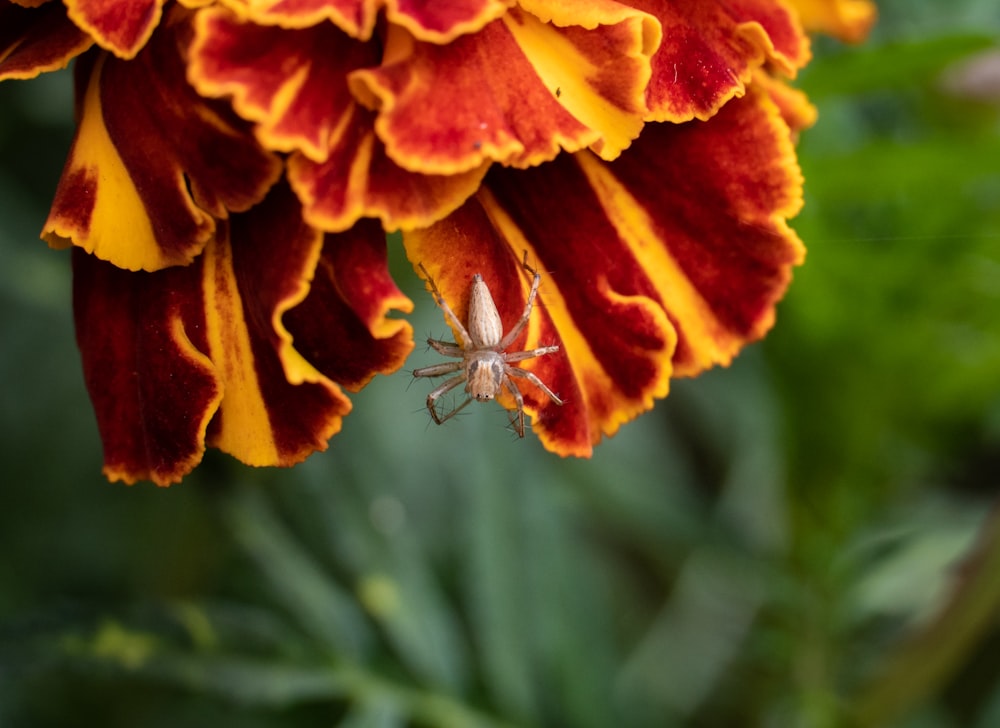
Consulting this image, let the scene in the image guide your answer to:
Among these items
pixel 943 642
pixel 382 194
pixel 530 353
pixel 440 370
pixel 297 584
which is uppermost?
pixel 382 194

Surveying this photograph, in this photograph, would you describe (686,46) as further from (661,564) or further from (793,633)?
(661,564)

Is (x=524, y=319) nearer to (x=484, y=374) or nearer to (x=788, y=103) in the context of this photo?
(x=484, y=374)

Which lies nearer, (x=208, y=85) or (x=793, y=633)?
(x=208, y=85)

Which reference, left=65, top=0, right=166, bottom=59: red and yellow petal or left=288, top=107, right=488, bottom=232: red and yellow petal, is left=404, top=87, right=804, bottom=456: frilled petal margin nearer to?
left=288, top=107, right=488, bottom=232: red and yellow petal

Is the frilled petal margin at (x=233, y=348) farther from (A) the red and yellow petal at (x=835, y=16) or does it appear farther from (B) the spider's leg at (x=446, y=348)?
(A) the red and yellow petal at (x=835, y=16)

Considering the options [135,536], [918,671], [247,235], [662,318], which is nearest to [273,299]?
[247,235]

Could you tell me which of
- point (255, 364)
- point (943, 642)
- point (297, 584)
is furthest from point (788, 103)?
point (297, 584)

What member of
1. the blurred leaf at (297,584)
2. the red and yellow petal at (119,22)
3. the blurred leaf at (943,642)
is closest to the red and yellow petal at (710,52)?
the red and yellow petal at (119,22)
